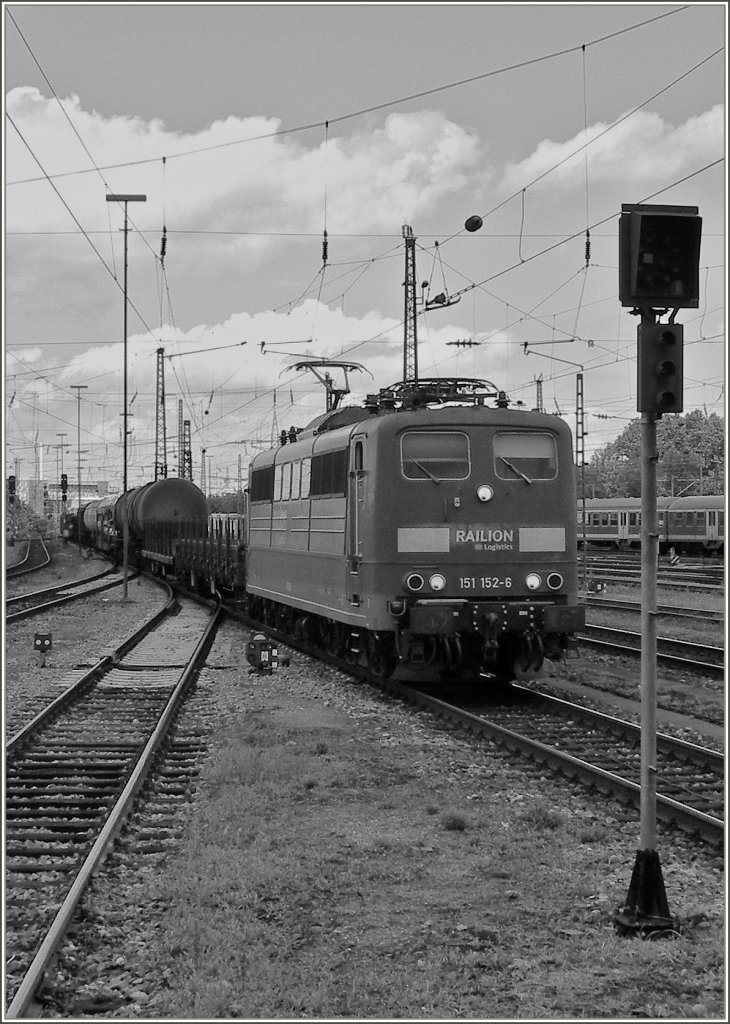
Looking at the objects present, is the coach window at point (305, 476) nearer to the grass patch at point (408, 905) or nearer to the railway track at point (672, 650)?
the railway track at point (672, 650)

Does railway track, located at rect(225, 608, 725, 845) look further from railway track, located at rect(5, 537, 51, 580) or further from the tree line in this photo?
the tree line

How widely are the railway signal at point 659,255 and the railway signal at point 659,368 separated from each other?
161 millimetres

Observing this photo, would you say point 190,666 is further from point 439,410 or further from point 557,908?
point 557,908

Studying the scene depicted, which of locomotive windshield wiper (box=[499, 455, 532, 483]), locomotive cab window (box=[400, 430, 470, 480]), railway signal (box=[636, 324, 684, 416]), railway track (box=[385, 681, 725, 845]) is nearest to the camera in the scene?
railway signal (box=[636, 324, 684, 416])

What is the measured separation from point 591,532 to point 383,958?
193 ft

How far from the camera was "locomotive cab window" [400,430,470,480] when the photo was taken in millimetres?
13297

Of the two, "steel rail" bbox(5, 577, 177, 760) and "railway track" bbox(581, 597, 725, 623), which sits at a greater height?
"railway track" bbox(581, 597, 725, 623)

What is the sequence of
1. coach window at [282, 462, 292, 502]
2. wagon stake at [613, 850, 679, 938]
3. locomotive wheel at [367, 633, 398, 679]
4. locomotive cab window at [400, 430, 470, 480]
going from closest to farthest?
wagon stake at [613, 850, 679, 938]
locomotive cab window at [400, 430, 470, 480]
locomotive wheel at [367, 633, 398, 679]
coach window at [282, 462, 292, 502]

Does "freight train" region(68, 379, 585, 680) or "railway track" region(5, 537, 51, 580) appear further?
"railway track" region(5, 537, 51, 580)

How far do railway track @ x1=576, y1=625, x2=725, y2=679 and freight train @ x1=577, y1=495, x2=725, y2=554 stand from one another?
31.8 metres

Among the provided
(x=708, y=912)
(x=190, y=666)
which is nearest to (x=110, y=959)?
(x=708, y=912)

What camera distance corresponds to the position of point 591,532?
63.0 meters

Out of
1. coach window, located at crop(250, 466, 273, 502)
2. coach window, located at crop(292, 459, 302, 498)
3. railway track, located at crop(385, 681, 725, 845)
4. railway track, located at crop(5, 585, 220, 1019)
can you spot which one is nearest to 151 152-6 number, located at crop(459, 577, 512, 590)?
railway track, located at crop(385, 681, 725, 845)

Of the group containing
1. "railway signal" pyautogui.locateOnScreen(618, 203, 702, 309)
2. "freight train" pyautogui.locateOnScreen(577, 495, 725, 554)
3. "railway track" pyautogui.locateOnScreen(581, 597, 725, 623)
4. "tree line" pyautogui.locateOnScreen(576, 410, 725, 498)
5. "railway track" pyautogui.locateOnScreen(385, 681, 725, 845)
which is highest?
"tree line" pyautogui.locateOnScreen(576, 410, 725, 498)
